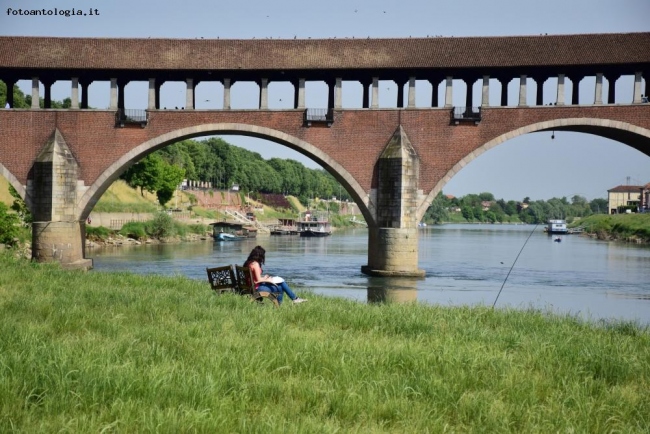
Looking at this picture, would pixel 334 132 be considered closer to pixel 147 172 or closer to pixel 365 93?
pixel 365 93

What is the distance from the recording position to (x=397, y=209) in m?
29.8

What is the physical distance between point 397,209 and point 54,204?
1384cm

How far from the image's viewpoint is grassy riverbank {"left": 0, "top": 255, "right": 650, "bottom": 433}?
5.62m

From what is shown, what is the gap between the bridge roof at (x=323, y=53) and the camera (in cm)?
2938

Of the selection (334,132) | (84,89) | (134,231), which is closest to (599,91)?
(334,132)

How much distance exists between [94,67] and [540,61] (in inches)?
700

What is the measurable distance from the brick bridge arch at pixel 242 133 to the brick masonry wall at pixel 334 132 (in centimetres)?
14

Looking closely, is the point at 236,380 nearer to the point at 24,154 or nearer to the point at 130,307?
the point at 130,307

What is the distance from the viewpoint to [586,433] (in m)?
5.59

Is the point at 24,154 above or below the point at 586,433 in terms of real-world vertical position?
above

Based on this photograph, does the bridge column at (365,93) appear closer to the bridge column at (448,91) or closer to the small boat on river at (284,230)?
the bridge column at (448,91)

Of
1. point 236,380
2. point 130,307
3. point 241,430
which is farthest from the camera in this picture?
point 130,307

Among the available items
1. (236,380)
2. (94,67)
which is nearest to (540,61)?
(94,67)

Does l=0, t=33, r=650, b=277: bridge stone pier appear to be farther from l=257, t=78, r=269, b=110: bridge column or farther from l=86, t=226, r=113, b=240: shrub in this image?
l=86, t=226, r=113, b=240: shrub
